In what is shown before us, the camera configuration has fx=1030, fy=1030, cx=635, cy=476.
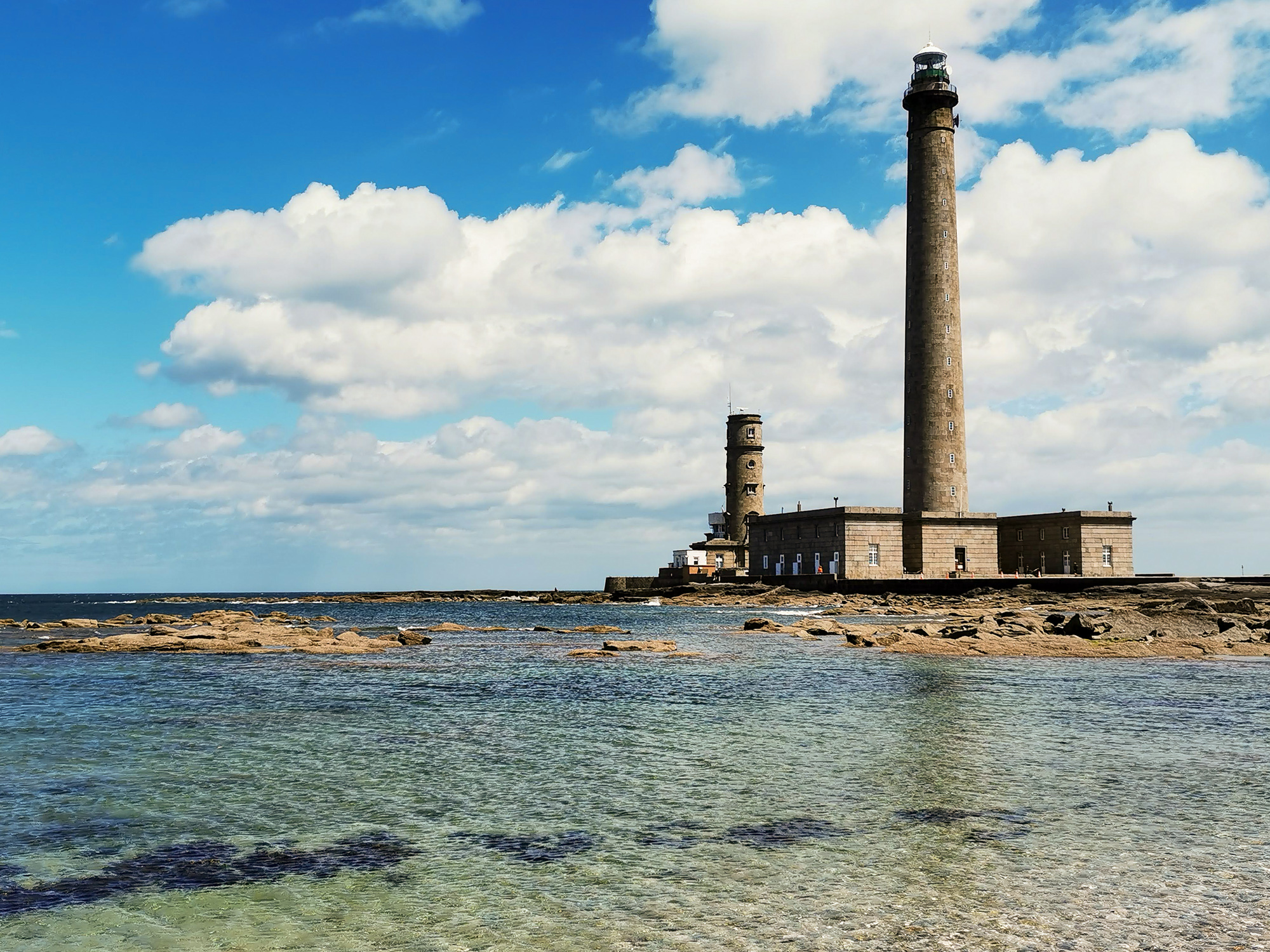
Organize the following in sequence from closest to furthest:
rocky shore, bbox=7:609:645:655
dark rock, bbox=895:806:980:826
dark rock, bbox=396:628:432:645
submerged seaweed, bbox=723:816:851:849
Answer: submerged seaweed, bbox=723:816:851:849 < dark rock, bbox=895:806:980:826 < rocky shore, bbox=7:609:645:655 < dark rock, bbox=396:628:432:645

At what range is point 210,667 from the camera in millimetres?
32719

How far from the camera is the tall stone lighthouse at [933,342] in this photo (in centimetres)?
7994

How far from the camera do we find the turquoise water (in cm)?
803

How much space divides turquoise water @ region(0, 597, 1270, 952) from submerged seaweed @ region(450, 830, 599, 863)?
1.8 inches

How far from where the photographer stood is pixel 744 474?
110125 mm

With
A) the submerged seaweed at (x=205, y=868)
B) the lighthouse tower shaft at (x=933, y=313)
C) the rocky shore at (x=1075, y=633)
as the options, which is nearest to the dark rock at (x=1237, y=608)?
the rocky shore at (x=1075, y=633)

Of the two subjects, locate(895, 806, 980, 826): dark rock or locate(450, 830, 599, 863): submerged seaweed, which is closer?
locate(450, 830, 599, 863): submerged seaweed

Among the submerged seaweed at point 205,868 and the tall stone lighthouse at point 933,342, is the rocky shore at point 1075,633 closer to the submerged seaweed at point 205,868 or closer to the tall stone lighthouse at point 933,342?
the submerged seaweed at point 205,868

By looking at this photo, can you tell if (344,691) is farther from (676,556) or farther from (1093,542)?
(676,556)

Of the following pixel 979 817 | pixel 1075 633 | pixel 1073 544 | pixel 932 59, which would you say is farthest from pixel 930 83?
pixel 979 817

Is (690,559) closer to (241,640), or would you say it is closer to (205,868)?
(241,640)

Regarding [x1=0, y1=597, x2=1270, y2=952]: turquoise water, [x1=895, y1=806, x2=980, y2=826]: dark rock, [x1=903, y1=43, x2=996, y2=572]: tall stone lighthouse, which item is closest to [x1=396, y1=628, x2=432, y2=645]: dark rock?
[x1=0, y1=597, x2=1270, y2=952]: turquoise water

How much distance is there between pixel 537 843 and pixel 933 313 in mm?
75325

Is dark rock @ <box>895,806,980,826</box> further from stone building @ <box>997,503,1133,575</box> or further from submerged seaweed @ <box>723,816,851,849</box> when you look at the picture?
stone building @ <box>997,503,1133,575</box>
